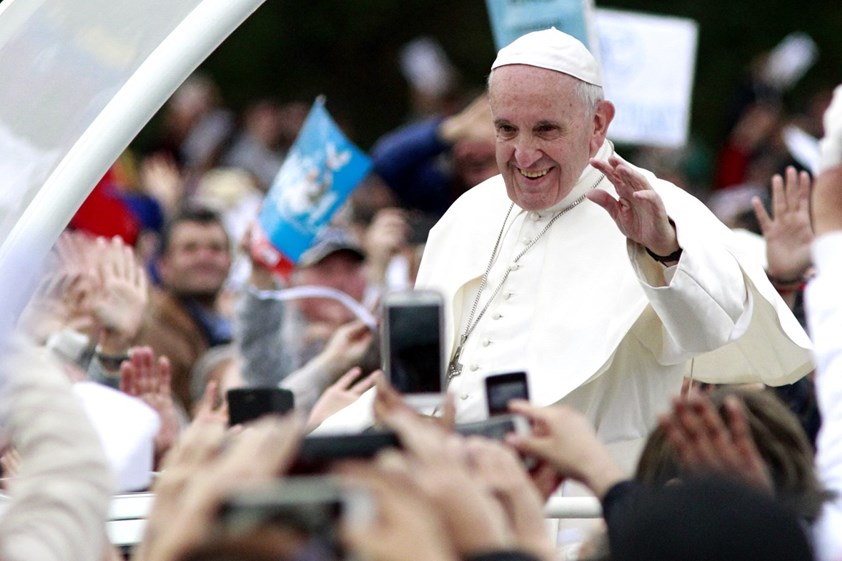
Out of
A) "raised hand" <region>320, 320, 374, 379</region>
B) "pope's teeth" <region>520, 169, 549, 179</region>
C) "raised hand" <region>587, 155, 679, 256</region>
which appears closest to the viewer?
"raised hand" <region>587, 155, 679, 256</region>

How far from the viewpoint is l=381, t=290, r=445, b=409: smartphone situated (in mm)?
2889

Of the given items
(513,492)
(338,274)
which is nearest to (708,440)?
(513,492)

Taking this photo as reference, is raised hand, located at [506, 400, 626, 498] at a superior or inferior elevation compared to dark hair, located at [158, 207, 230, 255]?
inferior

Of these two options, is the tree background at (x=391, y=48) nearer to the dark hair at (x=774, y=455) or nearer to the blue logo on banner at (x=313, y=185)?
the blue logo on banner at (x=313, y=185)

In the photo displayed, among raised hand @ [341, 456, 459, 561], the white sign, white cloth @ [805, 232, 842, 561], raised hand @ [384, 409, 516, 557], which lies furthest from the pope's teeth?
the white sign

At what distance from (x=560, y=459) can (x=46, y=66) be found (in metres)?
2.09

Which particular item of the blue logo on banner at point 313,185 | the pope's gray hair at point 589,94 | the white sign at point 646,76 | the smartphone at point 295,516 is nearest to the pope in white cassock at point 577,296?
the pope's gray hair at point 589,94

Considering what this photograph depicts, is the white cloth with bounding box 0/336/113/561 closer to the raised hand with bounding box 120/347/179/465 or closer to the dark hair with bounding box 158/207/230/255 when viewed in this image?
the raised hand with bounding box 120/347/179/465

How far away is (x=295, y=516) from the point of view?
6.69 ft

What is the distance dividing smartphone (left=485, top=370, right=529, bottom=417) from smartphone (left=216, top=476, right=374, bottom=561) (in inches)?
36.0

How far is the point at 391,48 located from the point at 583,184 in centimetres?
1466

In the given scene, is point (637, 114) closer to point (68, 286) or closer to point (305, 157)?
point (305, 157)

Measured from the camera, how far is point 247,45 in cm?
1930

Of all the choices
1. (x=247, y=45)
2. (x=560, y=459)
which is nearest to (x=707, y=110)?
(x=247, y=45)
